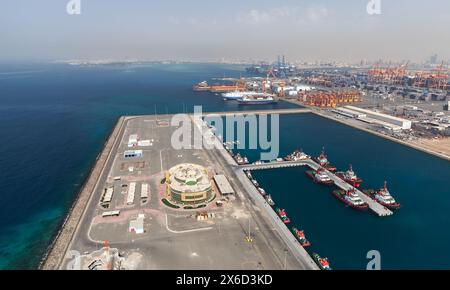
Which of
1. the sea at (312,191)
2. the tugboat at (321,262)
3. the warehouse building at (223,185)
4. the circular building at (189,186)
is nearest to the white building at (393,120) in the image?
the sea at (312,191)

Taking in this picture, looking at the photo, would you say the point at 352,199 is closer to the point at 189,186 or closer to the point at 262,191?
the point at 262,191

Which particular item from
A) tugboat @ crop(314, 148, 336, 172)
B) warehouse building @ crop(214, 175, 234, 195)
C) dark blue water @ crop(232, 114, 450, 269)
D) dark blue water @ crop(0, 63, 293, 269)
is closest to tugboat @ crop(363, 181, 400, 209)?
dark blue water @ crop(232, 114, 450, 269)

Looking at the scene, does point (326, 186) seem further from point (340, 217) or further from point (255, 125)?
point (255, 125)

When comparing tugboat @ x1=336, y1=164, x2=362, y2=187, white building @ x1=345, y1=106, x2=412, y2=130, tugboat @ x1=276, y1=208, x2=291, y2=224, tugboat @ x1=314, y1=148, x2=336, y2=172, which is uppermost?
white building @ x1=345, y1=106, x2=412, y2=130

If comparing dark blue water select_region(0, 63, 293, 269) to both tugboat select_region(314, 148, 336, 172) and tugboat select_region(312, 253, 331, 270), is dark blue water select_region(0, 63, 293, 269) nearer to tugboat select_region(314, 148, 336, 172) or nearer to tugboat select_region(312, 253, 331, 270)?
tugboat select_region(312, 253, 331, 270)

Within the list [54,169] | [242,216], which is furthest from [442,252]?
[54,169]

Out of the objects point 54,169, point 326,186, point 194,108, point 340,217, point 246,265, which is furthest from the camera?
point 194,108
